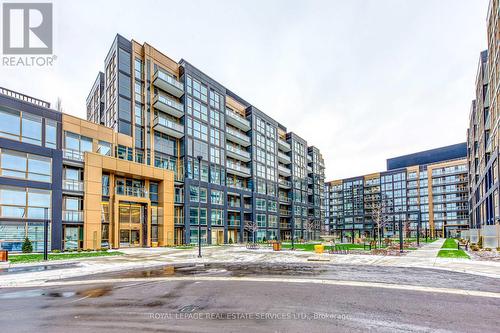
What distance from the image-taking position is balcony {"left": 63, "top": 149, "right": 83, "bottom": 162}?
1337 inches

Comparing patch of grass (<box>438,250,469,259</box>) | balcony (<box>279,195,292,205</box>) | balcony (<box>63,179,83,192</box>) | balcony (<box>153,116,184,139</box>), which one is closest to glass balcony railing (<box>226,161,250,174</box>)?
balcony (<box>153,116,184,139</box>)

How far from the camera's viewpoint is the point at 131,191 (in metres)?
40.5

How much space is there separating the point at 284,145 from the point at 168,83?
1520 inches

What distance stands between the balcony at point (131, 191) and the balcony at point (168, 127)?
9964 mm

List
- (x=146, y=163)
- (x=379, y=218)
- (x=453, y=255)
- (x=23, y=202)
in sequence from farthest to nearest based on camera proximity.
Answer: (x=379, y=218) → (x=146, y=163) → (x=23, y=202) → (x=453, y=255)

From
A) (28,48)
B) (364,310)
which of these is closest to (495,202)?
(364,310)

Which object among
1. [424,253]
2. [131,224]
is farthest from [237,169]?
[424,253]

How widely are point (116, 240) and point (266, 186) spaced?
3857 cm

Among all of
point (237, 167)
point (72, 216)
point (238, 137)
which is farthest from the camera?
point (238, 137)

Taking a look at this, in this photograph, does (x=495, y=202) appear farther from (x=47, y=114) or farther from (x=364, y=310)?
(x=47, y=114)

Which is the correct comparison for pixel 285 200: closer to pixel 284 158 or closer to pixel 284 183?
pixel 284 183

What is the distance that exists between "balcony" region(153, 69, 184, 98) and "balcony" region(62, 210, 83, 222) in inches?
899

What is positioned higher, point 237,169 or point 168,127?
point 168,127

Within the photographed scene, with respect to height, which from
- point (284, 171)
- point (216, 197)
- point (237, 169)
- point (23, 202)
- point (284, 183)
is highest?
point (284, 171)
